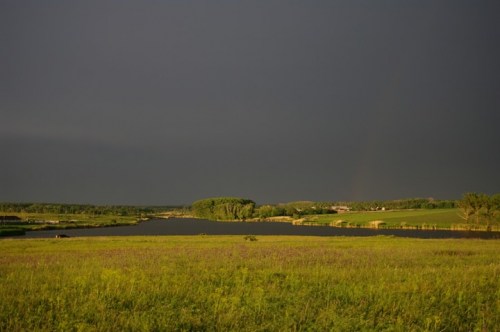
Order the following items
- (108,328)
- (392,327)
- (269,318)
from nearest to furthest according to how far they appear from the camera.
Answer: (108,328)
(392,327)
(269,318)

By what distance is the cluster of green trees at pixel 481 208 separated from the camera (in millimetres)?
120625

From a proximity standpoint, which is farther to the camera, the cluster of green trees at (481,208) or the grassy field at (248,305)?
the cluster of green trees at (481,208)

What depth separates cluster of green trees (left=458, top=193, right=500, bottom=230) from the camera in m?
121

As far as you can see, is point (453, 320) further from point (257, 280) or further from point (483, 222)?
point (483, 222)

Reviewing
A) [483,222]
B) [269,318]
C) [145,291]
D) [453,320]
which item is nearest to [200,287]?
[145,291]

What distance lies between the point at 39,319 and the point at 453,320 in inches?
348

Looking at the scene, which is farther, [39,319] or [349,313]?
[349,313]

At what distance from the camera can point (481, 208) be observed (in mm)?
122750

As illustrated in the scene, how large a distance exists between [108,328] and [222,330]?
215 cm

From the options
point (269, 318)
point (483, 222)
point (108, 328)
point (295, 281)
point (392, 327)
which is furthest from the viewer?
point (483, 222)

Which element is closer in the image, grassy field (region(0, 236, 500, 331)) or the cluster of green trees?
grassy field (region(0, 236, 500, 331))

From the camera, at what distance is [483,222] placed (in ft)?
404

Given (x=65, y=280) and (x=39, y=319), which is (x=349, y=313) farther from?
(x=65, y=280)

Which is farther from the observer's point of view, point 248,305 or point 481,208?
point 481,208
